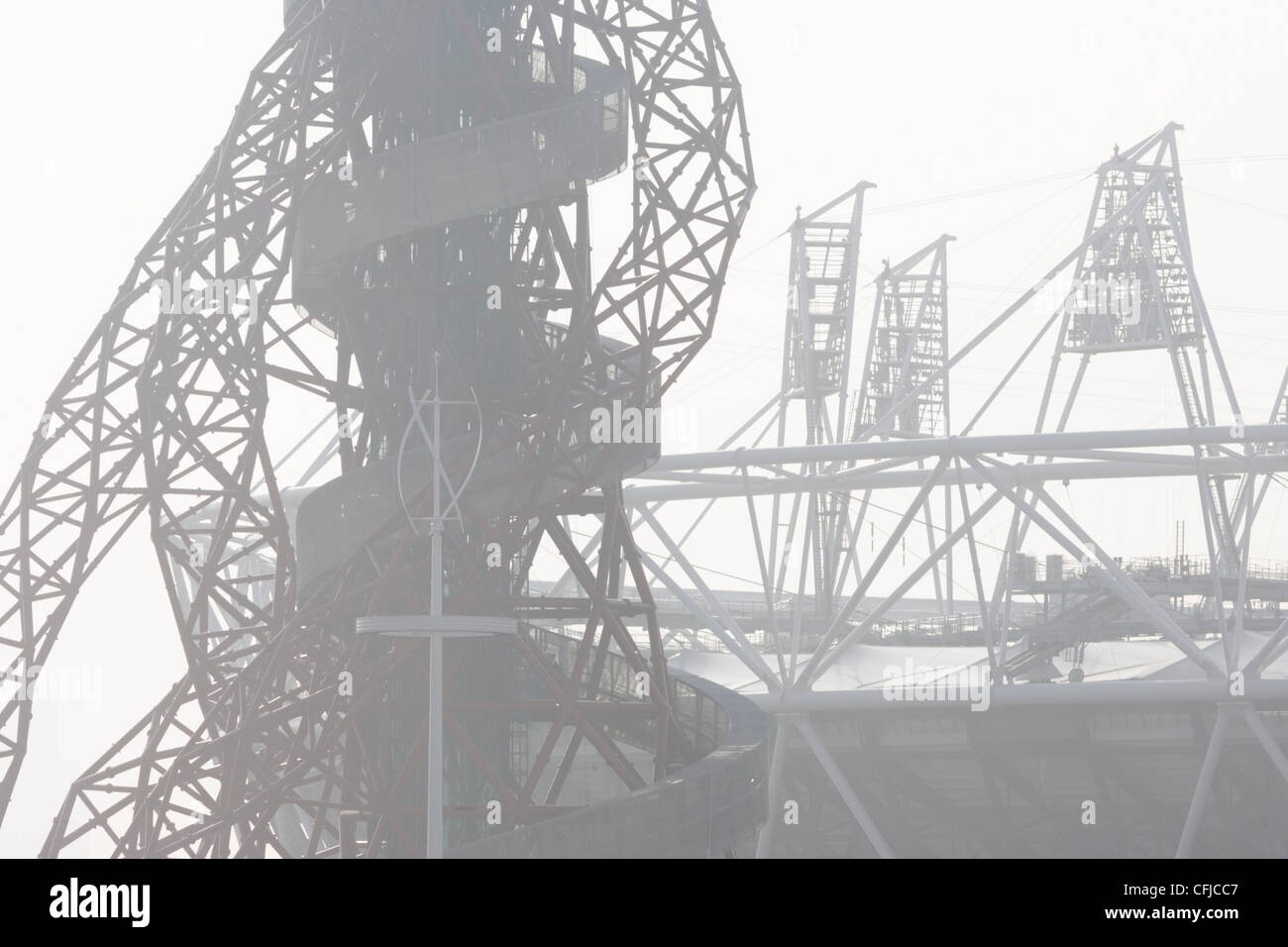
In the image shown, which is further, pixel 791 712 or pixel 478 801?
pixel 791 712

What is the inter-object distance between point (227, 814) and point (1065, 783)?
3517 centimetres

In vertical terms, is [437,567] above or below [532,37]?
below

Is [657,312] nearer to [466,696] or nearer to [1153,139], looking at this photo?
[466,696]

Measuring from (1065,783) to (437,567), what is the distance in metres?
43.2

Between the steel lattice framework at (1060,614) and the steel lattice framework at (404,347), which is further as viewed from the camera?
the steel lattice framework at (1060,614)

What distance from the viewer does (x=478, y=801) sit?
36438mm

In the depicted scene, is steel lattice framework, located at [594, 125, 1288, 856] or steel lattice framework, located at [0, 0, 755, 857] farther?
steel lattice framework, located at [594, 125, 1288, 856]

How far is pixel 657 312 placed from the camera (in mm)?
36469

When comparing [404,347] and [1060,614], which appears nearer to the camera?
[404,347]
